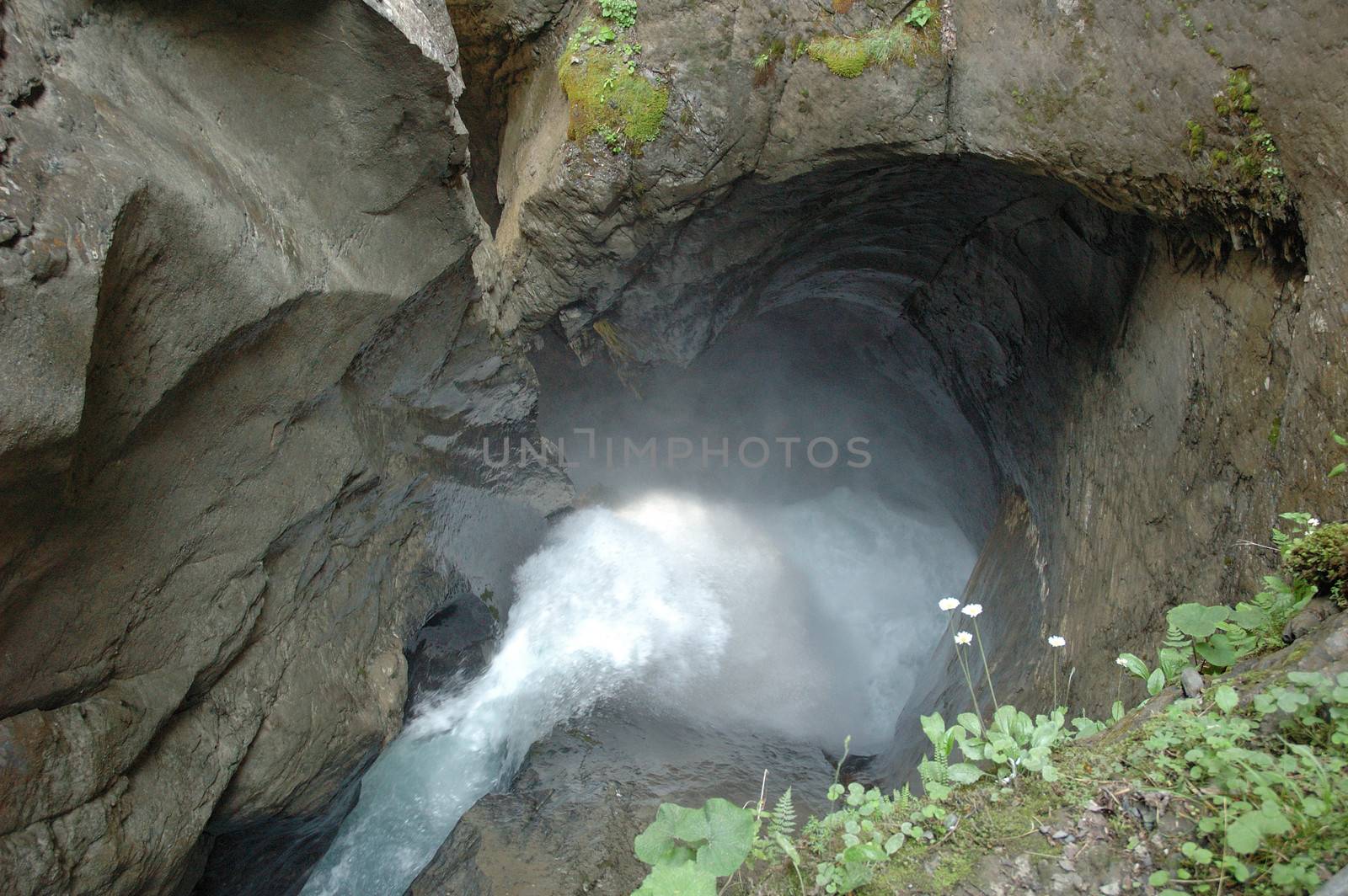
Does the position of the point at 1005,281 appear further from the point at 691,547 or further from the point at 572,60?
the point at 691,547

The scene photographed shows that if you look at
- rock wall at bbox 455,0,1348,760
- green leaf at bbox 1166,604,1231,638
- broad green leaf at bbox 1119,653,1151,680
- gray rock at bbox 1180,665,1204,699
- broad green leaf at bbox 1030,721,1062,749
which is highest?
rock wall at bbox 455,0,1348,760

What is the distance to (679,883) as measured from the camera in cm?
178

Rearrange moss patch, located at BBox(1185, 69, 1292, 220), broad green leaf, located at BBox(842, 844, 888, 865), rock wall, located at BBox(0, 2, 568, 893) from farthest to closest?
moss patch, located at BBox(1185, 69, 1292, 220) → rock wall, located at BBox(0, 2, 568, 893) → broad green leaf, located at BBox(842, 844, 888, 865)

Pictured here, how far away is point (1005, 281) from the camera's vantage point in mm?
5246

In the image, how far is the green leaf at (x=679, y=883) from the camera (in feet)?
5.75

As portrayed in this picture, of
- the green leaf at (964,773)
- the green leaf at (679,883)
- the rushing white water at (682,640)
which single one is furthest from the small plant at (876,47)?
the rushing white water at (682,640)

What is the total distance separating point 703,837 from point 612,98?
14.2 feet

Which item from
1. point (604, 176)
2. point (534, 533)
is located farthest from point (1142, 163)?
point (534, 533)

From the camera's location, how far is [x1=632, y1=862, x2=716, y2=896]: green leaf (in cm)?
175

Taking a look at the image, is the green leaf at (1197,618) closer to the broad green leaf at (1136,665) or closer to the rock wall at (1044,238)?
the broad green leaf at (1136,665)

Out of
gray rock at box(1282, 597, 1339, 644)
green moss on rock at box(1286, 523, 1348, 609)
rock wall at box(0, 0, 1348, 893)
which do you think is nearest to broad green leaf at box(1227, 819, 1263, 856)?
gray rock at box(1282, 597, 1339, 644)

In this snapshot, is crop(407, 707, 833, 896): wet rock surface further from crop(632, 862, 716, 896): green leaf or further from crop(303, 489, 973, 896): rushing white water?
crop(632, 862, 716, 896): green leaf

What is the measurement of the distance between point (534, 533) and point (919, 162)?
4.73m

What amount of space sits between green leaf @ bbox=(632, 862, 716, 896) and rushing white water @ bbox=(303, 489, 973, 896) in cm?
424
